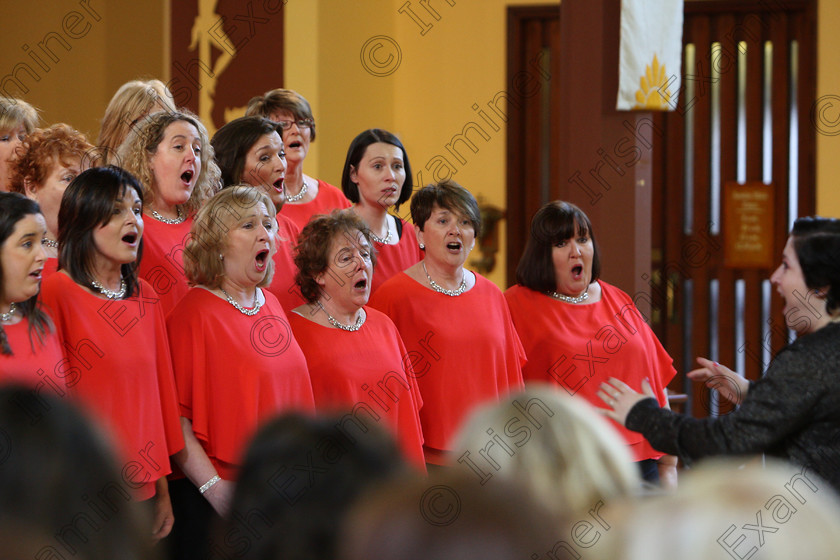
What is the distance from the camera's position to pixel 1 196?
7.07 feet

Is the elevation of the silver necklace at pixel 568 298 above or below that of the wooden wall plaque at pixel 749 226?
below

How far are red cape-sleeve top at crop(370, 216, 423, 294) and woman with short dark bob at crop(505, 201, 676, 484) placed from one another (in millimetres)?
363

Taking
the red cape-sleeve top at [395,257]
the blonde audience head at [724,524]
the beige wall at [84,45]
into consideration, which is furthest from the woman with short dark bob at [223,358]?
the beige wall at [84,45]

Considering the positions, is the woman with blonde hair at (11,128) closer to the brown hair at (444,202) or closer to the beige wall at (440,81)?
the brown hair at (444,202)

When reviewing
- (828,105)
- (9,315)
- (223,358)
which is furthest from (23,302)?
(828,105)

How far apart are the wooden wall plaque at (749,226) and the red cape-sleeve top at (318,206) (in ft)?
10.1

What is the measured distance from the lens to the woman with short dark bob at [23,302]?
6.79 feet

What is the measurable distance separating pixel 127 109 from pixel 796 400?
2.07 m

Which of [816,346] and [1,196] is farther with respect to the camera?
[1,196]

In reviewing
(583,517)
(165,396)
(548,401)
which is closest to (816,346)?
(548,401)

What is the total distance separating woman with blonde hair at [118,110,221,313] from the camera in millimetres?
2666

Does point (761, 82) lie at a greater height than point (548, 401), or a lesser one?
greater

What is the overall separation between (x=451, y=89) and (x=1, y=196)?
13.8 feet

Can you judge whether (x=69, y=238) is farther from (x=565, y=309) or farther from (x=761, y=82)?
(x=761, y=82)
